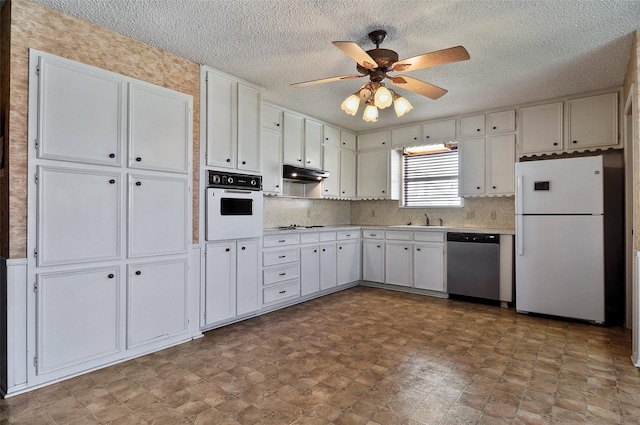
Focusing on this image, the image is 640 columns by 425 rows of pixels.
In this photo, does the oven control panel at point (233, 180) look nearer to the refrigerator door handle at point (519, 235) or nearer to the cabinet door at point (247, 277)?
the cabinet door at point (247, 277)

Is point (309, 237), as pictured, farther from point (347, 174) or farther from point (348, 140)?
point (348, 140)

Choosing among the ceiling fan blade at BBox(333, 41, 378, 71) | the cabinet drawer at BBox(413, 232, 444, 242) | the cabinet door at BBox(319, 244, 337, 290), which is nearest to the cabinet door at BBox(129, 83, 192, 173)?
the ceiling fan blade at BBox(333, 41, 378, 71)

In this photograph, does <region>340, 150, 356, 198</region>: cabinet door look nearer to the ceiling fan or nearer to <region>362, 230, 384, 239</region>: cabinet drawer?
<region>362, 230, 384, 239</region>: cabinet drawer

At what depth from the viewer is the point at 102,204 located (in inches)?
105

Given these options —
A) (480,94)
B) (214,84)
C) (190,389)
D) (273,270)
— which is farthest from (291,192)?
(190,389)

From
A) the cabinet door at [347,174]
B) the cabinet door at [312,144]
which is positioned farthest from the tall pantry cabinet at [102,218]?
the cabinet door at [347,174]

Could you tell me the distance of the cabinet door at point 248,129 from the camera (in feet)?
12.3

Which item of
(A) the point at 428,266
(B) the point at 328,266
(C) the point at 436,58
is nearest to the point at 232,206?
(B) the point at 328,266

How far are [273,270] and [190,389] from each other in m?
1.93

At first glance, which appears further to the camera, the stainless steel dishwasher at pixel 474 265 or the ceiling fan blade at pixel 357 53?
the stainless steel dishwasher at pixel 474 265

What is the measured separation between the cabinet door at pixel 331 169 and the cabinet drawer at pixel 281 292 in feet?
5.13

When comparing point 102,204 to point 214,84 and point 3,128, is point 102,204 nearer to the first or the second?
point 3,128

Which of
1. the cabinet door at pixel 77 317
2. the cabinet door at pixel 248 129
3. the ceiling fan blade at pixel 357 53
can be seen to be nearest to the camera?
the ceiling fan blade at pixel 357 53

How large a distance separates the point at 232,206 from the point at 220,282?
78 centimetres
